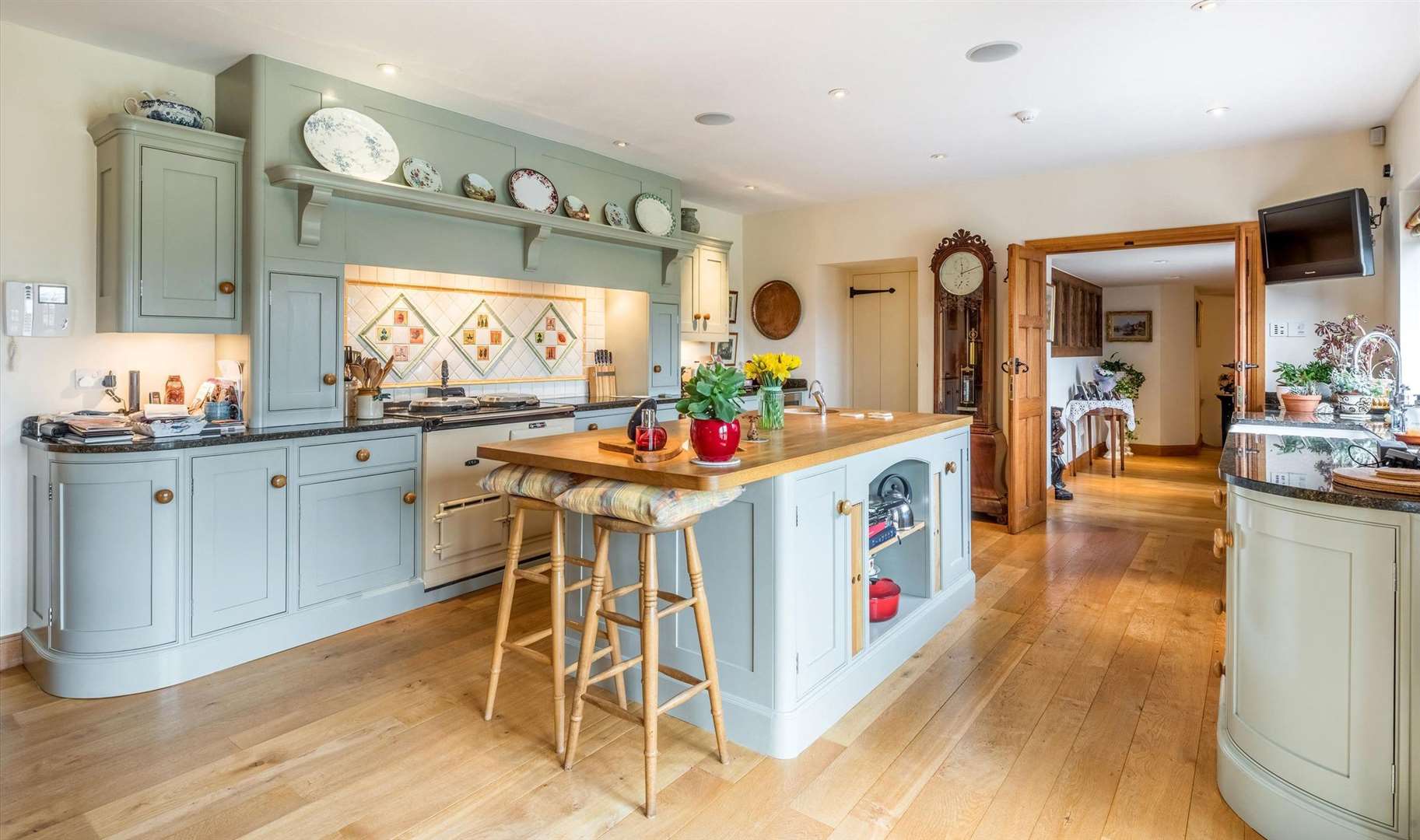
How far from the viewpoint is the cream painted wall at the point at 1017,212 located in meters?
4.62

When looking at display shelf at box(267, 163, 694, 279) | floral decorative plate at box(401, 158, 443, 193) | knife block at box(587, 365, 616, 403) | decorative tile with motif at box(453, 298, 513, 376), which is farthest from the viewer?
knife block at box(587, 365, 616, 403)

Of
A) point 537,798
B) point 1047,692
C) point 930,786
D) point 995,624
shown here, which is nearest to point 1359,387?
point 995,624

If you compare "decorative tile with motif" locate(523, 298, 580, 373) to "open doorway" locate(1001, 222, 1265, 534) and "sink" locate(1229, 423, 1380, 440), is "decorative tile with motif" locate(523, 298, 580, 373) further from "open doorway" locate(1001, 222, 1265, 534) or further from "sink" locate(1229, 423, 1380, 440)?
"sink" locate(1229, 423, 1380, 440)

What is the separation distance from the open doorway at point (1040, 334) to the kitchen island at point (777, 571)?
103 inches

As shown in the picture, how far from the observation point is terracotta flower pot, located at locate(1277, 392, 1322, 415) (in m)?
4.10

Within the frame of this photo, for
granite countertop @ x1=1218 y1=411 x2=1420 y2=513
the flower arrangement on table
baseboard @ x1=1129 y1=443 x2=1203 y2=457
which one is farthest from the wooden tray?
baseboard @ x1=1129 y1=443 x2=1203 y2=457

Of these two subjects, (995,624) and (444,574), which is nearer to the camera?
(995,624)

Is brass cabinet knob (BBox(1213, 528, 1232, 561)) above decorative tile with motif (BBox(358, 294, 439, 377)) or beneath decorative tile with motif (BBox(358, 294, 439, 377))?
beneath

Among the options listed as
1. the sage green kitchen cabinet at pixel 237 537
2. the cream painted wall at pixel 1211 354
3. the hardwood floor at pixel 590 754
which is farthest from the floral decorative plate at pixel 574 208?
the cream painted wall at pixel 1211 354

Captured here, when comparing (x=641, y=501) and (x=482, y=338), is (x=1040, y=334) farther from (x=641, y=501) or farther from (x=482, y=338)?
(x=641, y=501)

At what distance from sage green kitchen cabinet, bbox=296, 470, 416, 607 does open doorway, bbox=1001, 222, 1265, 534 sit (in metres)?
3.92

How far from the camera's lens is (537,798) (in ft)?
6.89

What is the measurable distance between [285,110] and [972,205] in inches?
180

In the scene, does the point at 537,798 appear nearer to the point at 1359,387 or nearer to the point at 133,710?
the point at 133,710
